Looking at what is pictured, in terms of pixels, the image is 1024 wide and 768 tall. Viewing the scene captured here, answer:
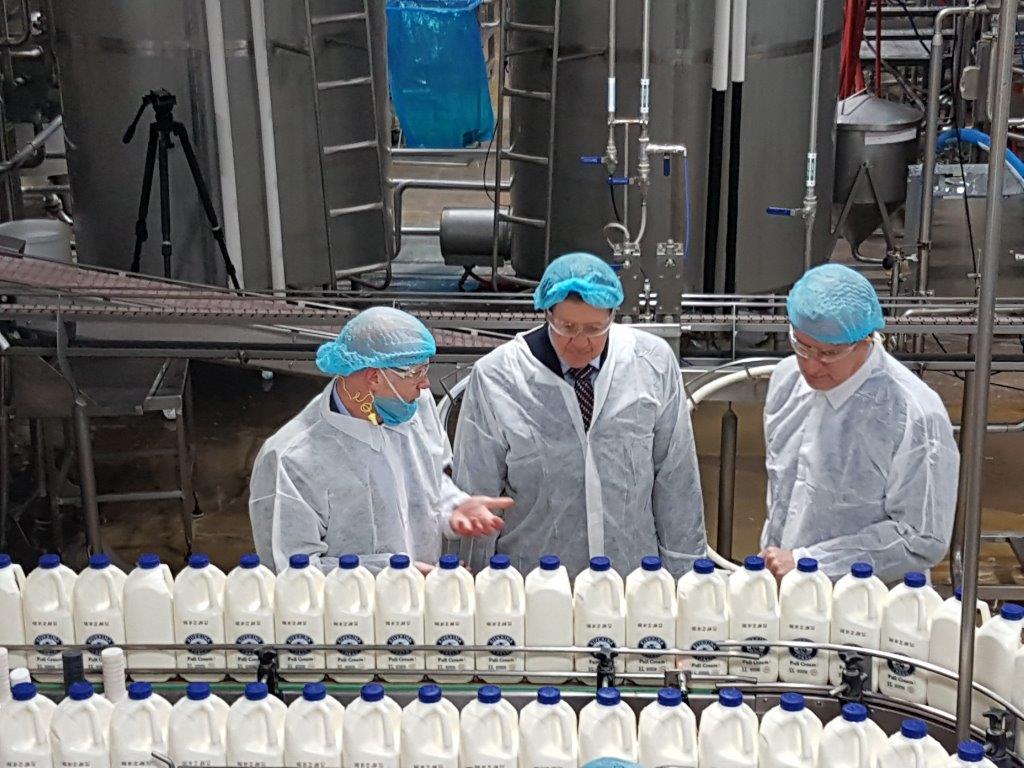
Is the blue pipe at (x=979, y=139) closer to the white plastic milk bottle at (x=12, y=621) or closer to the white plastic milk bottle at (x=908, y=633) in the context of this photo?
the white plastic milk bottle at (x=908, y=633)

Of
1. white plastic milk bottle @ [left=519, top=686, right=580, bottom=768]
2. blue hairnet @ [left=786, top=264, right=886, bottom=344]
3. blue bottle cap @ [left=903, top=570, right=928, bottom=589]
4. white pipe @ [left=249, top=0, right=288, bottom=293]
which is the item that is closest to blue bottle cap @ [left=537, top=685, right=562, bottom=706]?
white plastic milk bottle @ [left=519, top=686, right=580, bottom=768]

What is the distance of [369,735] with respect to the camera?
1802mm

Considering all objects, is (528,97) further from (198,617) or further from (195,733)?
(195,733)

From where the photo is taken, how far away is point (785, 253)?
5.63 metres

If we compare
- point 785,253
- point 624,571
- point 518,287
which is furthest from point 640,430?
point 518,287

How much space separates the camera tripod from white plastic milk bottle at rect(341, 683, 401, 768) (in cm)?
373

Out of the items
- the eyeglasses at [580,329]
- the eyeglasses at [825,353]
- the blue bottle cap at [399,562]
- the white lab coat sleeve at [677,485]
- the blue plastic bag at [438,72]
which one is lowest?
the white lab coat sleeve at [677,485]

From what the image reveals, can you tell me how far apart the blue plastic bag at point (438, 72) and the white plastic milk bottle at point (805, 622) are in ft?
15.7

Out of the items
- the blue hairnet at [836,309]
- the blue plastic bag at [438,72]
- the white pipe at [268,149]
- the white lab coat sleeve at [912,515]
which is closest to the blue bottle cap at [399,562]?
the white lab coat sleeve at [912,515]

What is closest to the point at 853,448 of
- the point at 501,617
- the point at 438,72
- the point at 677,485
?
the point at 677,485

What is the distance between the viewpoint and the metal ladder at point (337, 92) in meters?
5.71

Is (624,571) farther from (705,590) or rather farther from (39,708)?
(39,708)

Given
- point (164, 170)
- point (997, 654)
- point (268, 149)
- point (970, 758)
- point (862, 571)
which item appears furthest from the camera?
point (268, 149)

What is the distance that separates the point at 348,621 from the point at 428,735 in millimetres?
325
